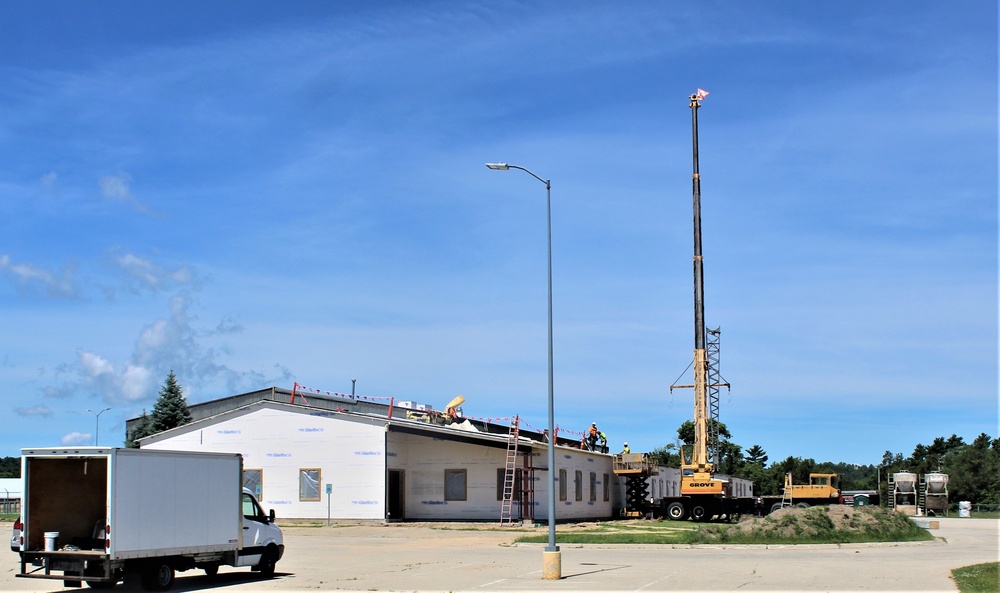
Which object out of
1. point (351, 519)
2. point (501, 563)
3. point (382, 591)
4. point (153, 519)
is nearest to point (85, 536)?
point (153, 519)

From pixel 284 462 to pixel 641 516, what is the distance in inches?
730

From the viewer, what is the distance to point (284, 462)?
46188mm

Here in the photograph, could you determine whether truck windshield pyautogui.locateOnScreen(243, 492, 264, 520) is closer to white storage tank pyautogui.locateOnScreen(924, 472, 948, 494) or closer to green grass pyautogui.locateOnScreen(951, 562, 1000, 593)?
green grass pyautogui.locateOnScreen(951, 562, 1000, 593)

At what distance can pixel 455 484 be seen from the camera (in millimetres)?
45812

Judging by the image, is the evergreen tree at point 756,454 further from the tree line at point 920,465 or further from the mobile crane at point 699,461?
the mobile crane at point 699,461

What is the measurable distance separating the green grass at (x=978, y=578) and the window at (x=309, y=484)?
29150 mm

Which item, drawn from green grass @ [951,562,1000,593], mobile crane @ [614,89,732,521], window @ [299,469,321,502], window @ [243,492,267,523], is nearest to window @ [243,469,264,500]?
window @ [299,469,321,502]

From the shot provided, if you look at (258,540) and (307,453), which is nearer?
(258,540)

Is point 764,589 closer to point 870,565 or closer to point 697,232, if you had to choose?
point 870,565

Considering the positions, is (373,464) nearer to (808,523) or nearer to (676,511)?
(676,511)

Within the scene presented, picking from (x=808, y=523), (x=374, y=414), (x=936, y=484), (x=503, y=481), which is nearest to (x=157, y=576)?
(x=808, y=523)

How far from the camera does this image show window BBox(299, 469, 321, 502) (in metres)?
45.4

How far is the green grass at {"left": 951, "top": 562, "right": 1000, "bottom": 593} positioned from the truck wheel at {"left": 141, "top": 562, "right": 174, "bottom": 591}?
14761mm

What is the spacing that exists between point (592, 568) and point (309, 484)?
24320 millimetres
